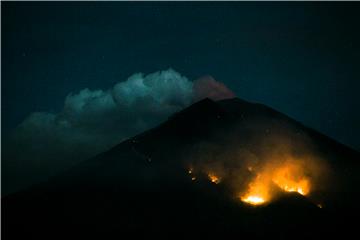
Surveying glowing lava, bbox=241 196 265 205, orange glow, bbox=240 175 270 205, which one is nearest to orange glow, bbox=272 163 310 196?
orange glow, bbox=240 175 270 205

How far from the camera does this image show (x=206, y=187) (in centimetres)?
9038

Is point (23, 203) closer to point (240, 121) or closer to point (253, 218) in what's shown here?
point (253, 218)

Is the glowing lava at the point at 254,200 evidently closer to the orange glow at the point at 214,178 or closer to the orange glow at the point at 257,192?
the orange glow at the point at 257,192

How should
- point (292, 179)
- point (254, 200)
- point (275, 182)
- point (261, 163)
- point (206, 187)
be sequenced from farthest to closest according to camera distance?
point (261, 163) → point (292, 179) → point (275, 182) → point (206, 187) → point (254, 200)

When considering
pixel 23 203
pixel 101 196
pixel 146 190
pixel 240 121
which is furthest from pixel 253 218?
pixel 240 121

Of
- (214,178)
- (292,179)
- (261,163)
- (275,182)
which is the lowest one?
(292,179)

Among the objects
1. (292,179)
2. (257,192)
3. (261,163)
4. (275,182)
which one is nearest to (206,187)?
(257,192)

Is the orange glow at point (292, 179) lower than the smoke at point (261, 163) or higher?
lower

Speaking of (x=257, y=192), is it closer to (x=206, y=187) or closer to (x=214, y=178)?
(x=206, y=187)

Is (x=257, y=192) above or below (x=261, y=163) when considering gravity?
below

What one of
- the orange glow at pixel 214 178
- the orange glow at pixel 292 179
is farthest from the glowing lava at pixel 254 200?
the orange glow at pixel 214 178

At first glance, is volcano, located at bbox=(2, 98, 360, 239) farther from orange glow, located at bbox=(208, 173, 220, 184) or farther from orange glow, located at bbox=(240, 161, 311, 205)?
orange glow, located at bbox=(208, 173, 220, 184)

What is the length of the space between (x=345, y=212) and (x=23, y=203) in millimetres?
63970

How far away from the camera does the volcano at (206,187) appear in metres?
76.0
